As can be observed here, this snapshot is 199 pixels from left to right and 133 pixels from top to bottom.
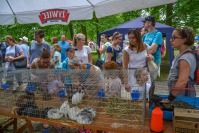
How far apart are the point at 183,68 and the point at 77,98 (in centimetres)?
127

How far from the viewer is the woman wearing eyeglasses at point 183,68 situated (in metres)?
2.08

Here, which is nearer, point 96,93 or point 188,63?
point 188,63

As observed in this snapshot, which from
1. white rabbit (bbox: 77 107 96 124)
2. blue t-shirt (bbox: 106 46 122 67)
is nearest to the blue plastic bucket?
white rabbit (bbox: 77 107 96 124)

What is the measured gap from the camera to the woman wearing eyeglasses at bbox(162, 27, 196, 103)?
82.0 inches

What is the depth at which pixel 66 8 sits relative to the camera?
346 centimetres

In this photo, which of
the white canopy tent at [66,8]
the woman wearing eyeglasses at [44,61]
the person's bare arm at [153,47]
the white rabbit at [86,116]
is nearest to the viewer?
the white rabbit at [86,116]

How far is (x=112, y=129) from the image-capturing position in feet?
6.65

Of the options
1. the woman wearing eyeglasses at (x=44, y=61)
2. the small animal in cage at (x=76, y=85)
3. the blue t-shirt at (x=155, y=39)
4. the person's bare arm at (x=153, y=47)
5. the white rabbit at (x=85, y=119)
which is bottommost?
the white rabbit at (x=85, y=119)

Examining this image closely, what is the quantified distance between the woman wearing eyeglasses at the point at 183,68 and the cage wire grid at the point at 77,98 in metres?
0.39

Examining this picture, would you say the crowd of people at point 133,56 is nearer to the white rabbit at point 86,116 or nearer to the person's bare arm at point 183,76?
the person's bare arm at point 183,76

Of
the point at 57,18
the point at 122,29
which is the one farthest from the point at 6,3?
the point at 122,29

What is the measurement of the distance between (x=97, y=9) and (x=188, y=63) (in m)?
1.78

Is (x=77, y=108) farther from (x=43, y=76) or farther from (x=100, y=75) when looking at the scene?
(x=43, y=76)

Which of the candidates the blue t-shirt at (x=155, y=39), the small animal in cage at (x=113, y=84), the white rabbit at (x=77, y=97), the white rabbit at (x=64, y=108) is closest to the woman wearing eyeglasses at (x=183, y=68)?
the small animal in cage at (x=113, y=84)
